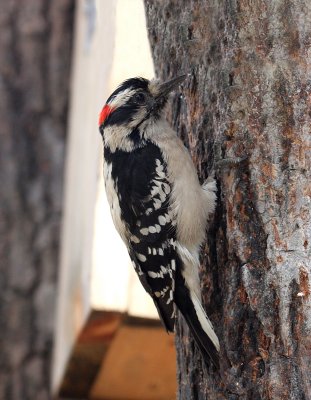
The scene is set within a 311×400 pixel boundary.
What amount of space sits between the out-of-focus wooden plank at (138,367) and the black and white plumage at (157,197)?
874mm

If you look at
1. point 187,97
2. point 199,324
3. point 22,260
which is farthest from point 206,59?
point 22,260

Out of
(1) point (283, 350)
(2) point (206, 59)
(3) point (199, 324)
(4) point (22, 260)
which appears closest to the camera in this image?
(1) point (283, 350)

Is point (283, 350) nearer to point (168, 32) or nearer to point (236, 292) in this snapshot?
point (236, 292)

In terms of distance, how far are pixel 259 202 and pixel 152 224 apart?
0.55 metres

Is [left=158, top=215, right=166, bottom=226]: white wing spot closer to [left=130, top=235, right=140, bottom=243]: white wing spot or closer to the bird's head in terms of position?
[left=130, top=235, right=140, bottom=243]: white wing spot

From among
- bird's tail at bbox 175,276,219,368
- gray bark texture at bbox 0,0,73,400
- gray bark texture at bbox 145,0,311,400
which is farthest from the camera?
gray bark texture at bbox 0,0,73,400

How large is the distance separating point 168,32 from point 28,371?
4.73 meters

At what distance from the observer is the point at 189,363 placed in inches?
127

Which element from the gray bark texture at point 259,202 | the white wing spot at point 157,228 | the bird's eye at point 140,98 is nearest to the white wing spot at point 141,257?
the white wing spot at point 157,228

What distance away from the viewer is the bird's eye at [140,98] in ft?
11.5

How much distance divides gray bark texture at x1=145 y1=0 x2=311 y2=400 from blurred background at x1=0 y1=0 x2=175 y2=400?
2.89ft

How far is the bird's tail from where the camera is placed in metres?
2.96

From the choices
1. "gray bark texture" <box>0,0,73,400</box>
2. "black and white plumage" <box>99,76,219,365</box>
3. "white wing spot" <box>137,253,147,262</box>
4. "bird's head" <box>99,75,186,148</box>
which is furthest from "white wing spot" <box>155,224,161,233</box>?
"gray bark texture" <box>0,0,73,400</box>

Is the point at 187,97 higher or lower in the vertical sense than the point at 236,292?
higher
